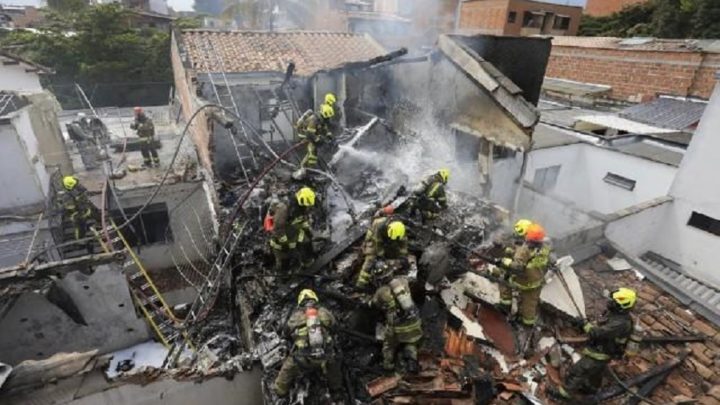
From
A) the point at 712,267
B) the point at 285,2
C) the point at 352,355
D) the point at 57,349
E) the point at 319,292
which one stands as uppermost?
the point at 285,2

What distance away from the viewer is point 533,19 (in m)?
29.7

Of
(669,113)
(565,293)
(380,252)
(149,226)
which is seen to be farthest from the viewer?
A: (669,113)

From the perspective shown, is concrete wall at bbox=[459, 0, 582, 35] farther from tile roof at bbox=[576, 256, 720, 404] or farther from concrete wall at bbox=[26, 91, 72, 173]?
concrete wall at bbox=[26, 91, 72, 173]

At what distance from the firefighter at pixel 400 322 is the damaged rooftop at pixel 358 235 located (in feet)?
0.81

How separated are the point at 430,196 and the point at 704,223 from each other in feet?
23.6

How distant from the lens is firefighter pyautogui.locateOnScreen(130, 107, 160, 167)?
11.9 m

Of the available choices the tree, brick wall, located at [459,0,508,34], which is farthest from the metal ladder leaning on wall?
the tree

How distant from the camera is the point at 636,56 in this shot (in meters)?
19.2

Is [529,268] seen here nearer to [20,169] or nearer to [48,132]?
[20,169]

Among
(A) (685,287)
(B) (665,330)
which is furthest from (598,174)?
(B) (665,330)

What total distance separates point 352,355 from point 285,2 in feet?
117

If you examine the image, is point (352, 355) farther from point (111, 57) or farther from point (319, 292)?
point (111, 57)

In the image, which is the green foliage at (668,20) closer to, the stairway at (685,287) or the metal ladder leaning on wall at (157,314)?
the stairway at (685,287)

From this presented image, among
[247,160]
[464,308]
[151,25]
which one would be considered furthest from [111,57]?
[464,308]
